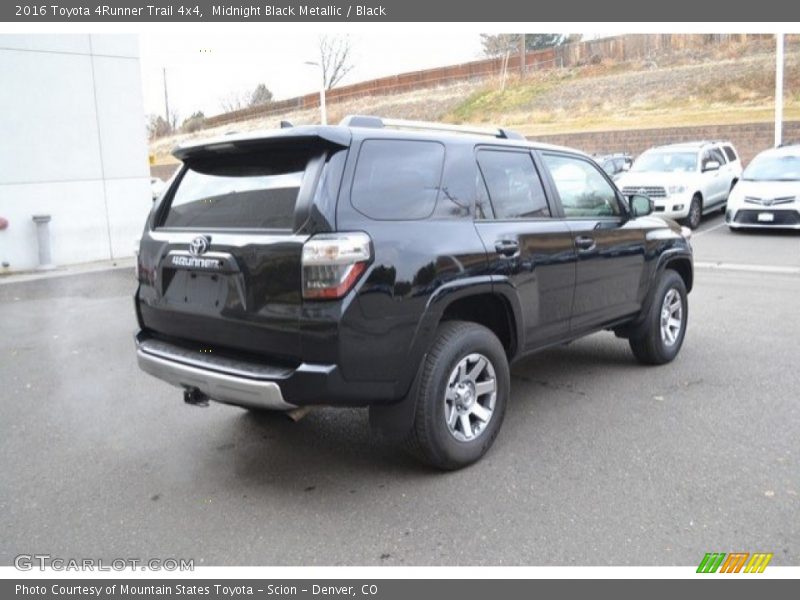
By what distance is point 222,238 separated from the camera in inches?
150

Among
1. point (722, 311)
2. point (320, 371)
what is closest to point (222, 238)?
point (320, 371)

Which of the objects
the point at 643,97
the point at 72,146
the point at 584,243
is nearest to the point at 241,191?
the point at 584,243

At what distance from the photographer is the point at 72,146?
1313cm

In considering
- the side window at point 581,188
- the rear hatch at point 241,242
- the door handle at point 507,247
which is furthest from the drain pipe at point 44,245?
the door handle at point 507,247

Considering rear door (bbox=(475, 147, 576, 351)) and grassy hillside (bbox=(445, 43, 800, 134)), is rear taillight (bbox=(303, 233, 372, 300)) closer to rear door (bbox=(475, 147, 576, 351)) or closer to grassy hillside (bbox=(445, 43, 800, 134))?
rear door (bbox=(475, 147, 576, 351))

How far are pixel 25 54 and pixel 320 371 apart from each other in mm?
11620

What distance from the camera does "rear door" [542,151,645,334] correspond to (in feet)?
16.8

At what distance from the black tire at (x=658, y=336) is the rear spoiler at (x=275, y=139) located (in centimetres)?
332

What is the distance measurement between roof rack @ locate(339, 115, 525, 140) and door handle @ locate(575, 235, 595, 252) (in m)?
0.82

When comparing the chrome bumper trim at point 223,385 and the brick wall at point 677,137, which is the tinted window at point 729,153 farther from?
the chrome bumper trim at point 223,385

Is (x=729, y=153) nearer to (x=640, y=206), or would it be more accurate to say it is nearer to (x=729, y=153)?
(x=729, y=153)

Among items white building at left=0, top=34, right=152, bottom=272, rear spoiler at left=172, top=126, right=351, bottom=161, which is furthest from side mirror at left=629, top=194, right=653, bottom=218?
white building at left=0, top=34, right=152, bottom=272

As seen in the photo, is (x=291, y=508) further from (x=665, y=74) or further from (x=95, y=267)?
(x=665, y=74)

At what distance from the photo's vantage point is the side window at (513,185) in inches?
179
